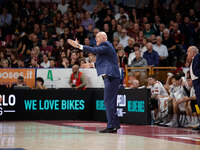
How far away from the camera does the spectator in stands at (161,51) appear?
666 inches

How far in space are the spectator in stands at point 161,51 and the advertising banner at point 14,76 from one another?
5.22 meters

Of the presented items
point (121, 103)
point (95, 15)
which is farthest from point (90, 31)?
point (121, 103)

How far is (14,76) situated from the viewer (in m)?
14.6

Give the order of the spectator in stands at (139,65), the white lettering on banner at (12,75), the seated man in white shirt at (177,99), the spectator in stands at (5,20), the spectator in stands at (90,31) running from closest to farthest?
the seated man in white shirt at (177,99) → the white lettering on banner at (12,75) → the spectator in stands at (139,65) → the spectator in stands at (90,31) → the spectator in stands at (5,20)

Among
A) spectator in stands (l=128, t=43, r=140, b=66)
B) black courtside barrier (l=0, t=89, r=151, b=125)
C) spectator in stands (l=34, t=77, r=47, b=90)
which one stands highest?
spectator in stands (l=128, t=43, r=140, b=66)

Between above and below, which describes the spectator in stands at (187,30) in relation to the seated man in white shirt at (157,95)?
above

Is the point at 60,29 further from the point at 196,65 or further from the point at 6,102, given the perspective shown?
the point at 196,65

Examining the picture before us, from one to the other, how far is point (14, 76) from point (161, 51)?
5.98 meters

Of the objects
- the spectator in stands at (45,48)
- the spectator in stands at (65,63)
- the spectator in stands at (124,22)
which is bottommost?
the spectator in stands at (65,63)

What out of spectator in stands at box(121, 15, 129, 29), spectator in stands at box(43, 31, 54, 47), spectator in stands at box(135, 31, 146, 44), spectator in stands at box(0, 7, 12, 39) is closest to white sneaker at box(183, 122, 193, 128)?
spectator in stands at box(135, 31, 146, 44)

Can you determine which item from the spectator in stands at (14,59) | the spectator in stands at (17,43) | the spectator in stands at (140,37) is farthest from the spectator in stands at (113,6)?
the spectator in stands at (14,59)

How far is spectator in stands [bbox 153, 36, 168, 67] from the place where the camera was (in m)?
16.9

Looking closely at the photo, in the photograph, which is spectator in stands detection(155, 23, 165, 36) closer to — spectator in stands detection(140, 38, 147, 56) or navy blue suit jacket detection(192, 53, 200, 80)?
spectator in stands detection(140, 38, 147, 56)

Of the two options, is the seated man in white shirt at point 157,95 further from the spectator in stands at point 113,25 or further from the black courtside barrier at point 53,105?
the spectator in stands at point 113,25
